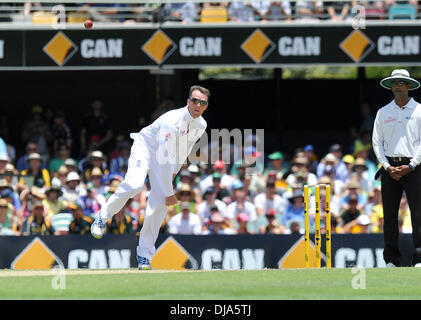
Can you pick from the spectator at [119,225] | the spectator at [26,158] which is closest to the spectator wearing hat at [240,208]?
the spectator at [119,225]

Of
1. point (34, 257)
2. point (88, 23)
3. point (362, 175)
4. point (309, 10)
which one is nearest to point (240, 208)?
point (362, 175)

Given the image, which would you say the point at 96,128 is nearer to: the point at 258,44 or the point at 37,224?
the point at 258,44

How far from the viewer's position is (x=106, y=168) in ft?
66.1

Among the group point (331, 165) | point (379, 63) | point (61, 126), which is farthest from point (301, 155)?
point (61, 126)

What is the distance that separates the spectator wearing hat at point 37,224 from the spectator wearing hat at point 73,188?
1.05 meters

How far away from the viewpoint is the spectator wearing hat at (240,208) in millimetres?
17625

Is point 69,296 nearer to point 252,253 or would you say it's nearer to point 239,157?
point 252,253

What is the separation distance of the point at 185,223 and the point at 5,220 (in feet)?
8.52

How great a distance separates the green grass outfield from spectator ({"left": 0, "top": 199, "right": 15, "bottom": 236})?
14.9ft

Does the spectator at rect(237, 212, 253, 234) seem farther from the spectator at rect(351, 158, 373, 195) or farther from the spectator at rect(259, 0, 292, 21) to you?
the spectator at rect(259, 0, 292, 21)

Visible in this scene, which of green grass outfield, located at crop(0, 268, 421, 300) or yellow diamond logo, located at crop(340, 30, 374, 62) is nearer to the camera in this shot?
green grass outfield, located at crop(0, 268, 421, 300)

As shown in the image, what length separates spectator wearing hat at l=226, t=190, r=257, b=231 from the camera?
17625mm

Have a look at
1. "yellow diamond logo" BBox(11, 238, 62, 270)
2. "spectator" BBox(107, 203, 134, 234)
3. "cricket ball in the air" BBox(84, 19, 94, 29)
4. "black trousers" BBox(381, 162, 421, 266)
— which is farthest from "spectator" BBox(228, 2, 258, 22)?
"black trousers" BBox(381, 162, 421, 266)

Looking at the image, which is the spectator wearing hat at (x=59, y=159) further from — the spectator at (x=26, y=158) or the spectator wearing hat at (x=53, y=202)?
the spectator wearing hat at (x=53, y=202)
